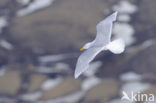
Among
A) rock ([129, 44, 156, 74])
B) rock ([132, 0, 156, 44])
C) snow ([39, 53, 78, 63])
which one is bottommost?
rock ([129, 44, 156, 74])

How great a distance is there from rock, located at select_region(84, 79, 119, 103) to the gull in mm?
559

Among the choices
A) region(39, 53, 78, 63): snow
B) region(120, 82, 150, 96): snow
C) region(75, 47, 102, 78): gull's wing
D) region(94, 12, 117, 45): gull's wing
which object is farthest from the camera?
region(39, 53, 78, 63): snow

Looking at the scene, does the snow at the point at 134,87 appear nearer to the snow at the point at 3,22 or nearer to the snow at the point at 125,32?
the snow at the point at 125,32

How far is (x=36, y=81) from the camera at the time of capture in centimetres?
311

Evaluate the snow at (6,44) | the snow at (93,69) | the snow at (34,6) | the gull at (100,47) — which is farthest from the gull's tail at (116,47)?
the snow at (34,6)

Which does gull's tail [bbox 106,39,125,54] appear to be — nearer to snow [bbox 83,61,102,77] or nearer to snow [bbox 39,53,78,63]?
Result: snow [bbox 83,61,102,77]

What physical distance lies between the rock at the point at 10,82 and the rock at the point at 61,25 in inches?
10.6

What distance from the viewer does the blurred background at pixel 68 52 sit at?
3033mm

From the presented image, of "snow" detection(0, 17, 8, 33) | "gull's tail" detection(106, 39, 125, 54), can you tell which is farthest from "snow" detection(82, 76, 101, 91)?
"snow" detection(0, 17, 8, 33)

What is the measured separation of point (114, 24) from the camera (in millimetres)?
3369

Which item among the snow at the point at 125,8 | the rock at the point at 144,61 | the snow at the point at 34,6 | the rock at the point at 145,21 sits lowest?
the rock at the point at 144,61

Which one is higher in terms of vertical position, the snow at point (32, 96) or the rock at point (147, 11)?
the rock at point (147, 11)

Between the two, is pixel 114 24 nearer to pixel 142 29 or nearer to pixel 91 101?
pixel 142 29

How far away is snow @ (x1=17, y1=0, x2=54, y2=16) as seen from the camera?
3.49 meters
